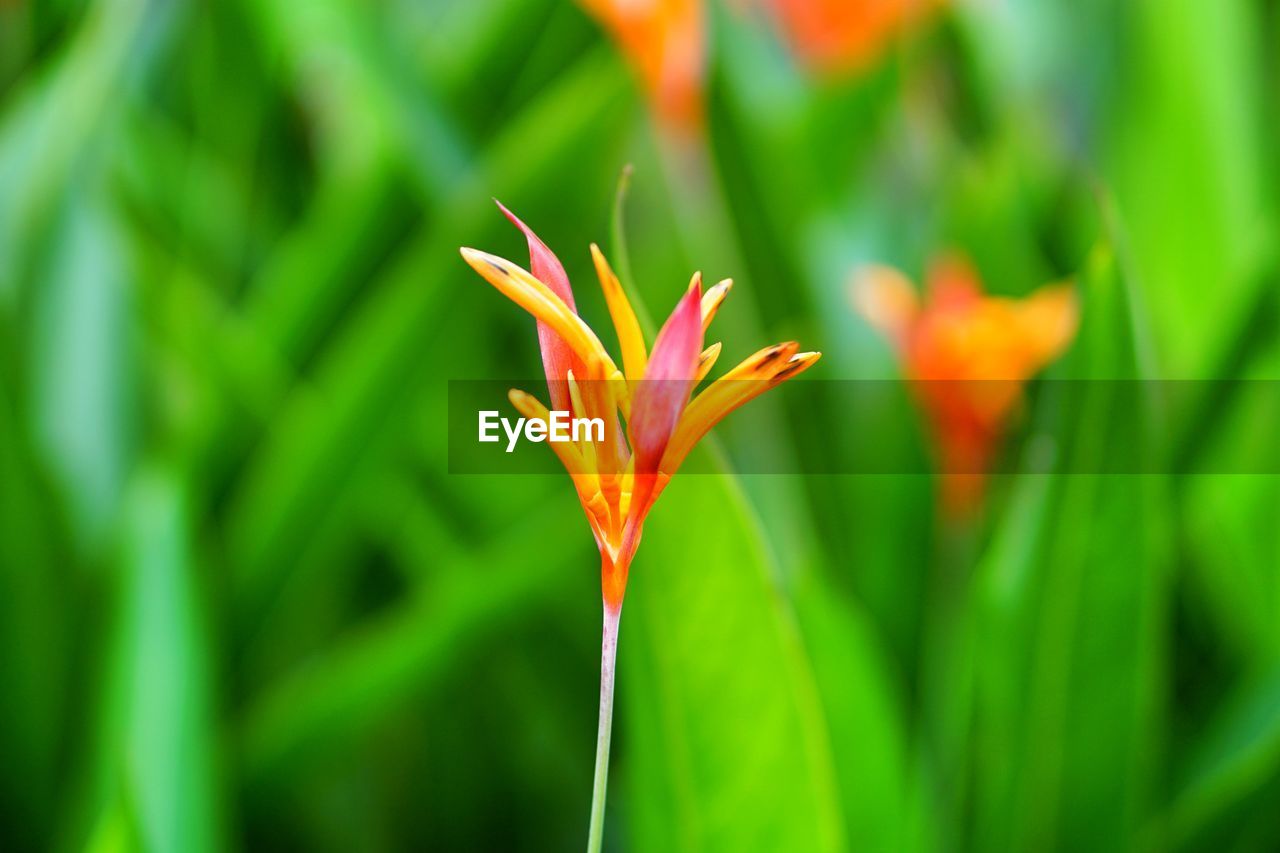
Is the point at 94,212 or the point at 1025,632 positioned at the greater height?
the point at 94,212

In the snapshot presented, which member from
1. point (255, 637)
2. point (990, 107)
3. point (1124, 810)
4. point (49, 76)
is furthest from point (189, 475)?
point (990, 107)

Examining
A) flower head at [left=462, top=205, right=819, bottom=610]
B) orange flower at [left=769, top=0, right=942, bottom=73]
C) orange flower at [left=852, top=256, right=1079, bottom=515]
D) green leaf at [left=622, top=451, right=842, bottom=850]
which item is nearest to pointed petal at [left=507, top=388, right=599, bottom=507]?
flower head at [left=462, top=205, right=819, bottom=610]

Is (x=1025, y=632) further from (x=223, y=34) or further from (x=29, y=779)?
(x=223, y=34)

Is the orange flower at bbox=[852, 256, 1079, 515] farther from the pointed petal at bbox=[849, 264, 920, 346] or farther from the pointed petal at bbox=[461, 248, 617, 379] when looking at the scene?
the pointed petal at bbox=[461, 248, 617, 379]

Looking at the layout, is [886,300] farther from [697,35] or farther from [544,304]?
[544,304]

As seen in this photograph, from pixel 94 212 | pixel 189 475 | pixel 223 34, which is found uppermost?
pixel 223 34

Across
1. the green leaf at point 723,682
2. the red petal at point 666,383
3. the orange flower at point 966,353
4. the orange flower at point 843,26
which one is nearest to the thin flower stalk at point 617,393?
the red petal at point 666,383

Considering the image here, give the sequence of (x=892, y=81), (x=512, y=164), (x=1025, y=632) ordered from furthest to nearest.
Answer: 1. (x=892, y=81)
2. (x=512, y=164)
3. (x=1025, y=632)

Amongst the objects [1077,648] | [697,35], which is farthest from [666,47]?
[1077,648]
